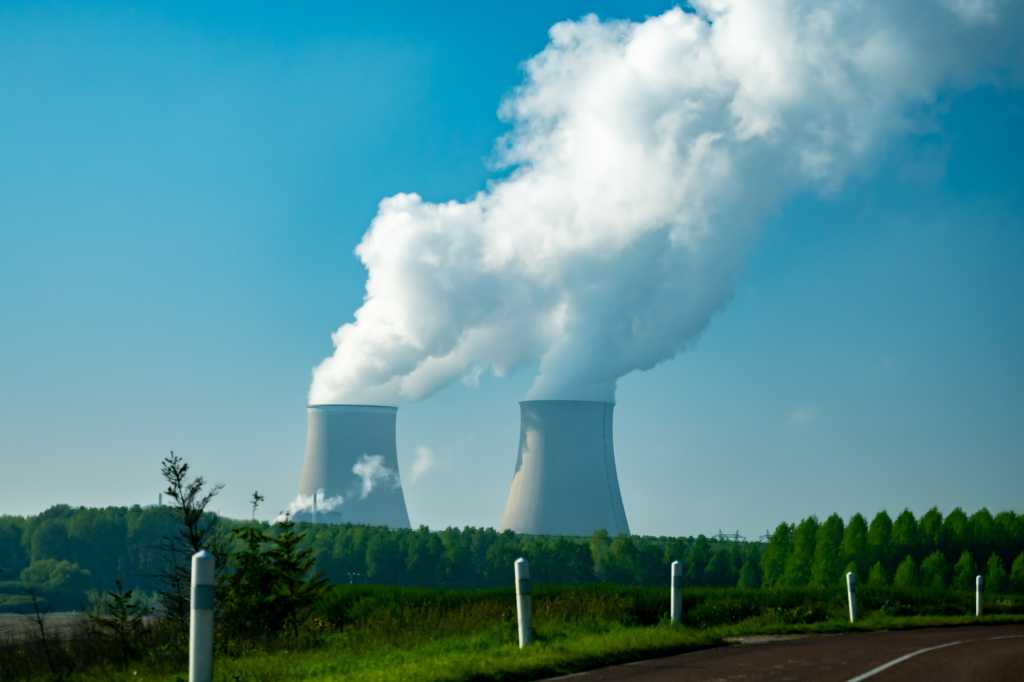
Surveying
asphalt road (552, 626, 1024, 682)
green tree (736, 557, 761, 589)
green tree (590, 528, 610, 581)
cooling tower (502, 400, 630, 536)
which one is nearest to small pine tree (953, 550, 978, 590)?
green tree (736, 557, 761, 589)

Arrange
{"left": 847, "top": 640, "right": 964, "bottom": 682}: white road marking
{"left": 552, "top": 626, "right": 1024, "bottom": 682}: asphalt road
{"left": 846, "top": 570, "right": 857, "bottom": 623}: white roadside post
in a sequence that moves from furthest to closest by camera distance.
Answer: {"left": 846, "top": 570, "right": 857, "bottom": 623}: white roadside post → {"left": 552, "top": 626, "right": 1024, "bottom": 682}: asphalt road → {"left": 847, "top": 640, "right": 964, "bottom": 682}: white road marking

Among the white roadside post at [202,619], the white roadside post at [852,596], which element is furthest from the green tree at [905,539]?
the white roadside post at [202,619]

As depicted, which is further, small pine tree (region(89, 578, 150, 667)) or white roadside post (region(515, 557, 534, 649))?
small pine tree (region(89, 578, 150, 667))

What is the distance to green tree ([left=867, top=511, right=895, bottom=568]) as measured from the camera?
6931cm

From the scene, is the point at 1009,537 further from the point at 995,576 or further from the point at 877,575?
the point at 877,575

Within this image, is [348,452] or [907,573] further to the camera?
[907,573]

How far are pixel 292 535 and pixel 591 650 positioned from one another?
16.8 feet

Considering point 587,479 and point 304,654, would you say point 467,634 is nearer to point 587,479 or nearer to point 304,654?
point 304,654

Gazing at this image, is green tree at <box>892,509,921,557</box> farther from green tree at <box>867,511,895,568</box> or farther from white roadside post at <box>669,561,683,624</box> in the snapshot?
white roadside post at <box>669,561,683,624</box>

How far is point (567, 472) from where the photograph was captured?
41562mm

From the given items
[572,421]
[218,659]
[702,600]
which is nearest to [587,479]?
[572,421]

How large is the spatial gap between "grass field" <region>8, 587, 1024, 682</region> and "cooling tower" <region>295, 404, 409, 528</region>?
25.6 meters

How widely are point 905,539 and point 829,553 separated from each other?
4065mm

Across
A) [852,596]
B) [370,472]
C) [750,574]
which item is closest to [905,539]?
[750,574]
